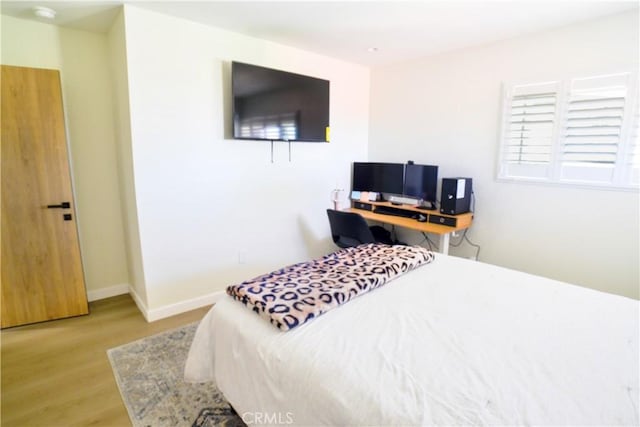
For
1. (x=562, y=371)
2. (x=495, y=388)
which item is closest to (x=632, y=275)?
(x=562, y=371)

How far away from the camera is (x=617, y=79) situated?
237 cm

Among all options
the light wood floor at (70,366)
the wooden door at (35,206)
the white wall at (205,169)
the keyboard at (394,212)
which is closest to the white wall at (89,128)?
the wooden door at (35,206)

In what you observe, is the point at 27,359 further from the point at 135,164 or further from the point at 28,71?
the point at 28,71

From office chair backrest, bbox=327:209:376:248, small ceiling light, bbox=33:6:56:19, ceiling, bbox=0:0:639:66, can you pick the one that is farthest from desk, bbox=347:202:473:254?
small ceiling light, bbox=33:6:56:19

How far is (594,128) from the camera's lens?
8.11ft

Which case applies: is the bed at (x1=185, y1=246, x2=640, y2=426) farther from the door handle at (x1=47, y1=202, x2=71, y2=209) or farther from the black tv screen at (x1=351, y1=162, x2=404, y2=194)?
the black tv screen at (x1=351, y1=162, x2=404, y2=194)

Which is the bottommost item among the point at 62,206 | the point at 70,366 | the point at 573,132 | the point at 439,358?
the point at 70,366

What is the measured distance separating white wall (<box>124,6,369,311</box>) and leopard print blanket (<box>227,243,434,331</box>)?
131 centimetres

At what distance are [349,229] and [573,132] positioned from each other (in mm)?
1902

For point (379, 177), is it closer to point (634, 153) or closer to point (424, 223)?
point (424, 223)

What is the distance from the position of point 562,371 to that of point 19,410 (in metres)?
2.50

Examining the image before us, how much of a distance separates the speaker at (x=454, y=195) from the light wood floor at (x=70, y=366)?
7.66ft

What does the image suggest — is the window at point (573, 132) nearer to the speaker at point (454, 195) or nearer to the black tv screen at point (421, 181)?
the speaker at point (454, 195)

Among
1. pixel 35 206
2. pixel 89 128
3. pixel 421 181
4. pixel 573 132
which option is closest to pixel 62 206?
pixel 35 206
